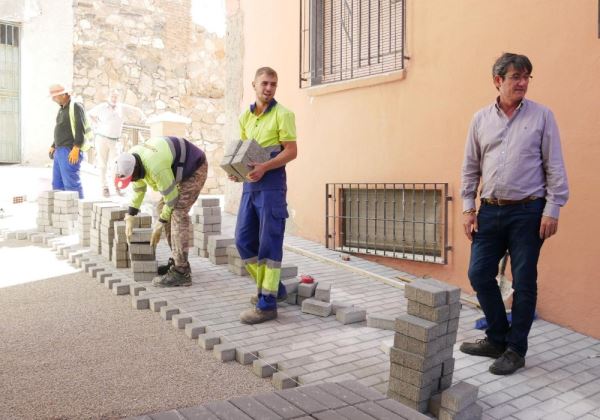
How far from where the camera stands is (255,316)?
14.4 feet

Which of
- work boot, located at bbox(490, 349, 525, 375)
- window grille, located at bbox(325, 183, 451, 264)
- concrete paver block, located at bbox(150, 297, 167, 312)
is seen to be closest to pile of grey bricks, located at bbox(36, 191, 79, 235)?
window grille, located at bbox(325, 183, 451, 264)

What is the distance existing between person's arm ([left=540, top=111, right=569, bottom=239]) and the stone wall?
13.1m

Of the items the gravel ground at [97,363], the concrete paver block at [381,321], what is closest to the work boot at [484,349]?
the concrete paver block at [381,321]

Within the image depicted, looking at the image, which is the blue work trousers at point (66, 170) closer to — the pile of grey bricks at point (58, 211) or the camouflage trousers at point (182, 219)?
the pile of grey bricks at point (58, 211)

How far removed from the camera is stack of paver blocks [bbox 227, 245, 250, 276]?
5965mm

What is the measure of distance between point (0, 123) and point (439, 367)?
1308 cm

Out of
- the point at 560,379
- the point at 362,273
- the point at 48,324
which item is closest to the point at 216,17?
the point at 362,273

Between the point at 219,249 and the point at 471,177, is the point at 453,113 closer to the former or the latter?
the point at 471,177

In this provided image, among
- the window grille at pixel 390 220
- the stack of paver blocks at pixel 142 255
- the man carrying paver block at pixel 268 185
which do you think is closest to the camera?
the man carrying paver block at pixel 268 185

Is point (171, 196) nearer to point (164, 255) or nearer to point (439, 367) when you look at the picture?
point (164, 255)

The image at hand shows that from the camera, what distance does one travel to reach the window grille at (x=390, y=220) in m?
5.93

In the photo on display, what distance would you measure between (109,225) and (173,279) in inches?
55.5

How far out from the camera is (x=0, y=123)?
43.1 ft

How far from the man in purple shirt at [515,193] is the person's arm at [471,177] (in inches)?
1.4
